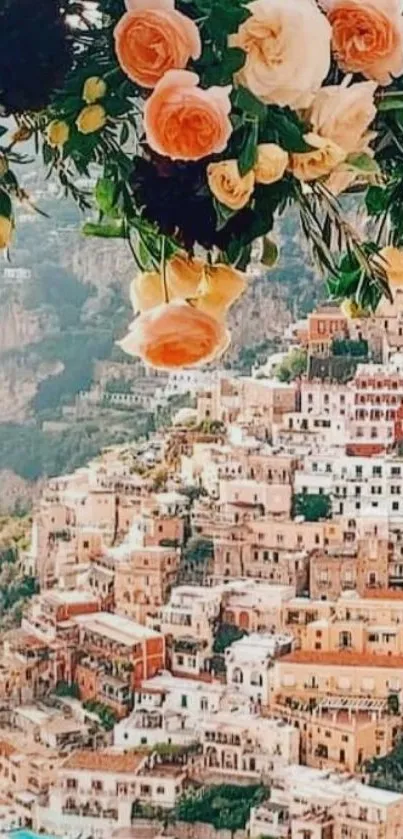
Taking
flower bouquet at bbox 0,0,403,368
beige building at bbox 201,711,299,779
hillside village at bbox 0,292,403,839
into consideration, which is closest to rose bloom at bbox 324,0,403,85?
flower bouquet at bbox 0,0,403,368

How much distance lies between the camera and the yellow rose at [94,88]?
2.46ft

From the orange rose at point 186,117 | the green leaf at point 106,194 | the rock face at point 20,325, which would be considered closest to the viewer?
the orange rose at point 186,117

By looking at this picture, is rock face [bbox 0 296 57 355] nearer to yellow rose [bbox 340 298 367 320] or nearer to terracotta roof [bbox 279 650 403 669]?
terracotta roof [bbox 279 650 403 669]

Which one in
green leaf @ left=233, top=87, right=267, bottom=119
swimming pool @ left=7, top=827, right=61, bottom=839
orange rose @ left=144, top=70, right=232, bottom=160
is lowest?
swimming pool @ left=7, top=827, right=61, bottom=839

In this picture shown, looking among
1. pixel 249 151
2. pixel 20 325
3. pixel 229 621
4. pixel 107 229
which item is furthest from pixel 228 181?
pixel 229 621

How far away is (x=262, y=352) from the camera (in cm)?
187

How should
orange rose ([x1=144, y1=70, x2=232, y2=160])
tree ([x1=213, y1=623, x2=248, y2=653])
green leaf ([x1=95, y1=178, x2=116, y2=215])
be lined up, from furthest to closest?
tree ([x1=213, y1=623, x2=248, y2=653]), green leaf ([x1=95, y1=178, x2=116, y2=215]), orange rose ([x1=144, y1=70, x2=232, y2=160])

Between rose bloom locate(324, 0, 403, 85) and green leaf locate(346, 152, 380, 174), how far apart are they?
0.13 ft

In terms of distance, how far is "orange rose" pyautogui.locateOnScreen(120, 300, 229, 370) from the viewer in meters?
0.76

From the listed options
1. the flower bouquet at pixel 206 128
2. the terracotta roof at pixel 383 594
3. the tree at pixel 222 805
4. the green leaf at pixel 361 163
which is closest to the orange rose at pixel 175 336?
the flower bouquet at pixel 206 128

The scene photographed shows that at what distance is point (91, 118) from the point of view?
2.48 ft

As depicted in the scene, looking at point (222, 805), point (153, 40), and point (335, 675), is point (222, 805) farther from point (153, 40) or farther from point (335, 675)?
point (153, 40)

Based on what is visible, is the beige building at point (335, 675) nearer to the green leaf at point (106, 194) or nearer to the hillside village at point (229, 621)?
the hillside village at point (229, 621)

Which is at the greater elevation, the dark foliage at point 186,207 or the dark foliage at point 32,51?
the dark foliage at point 32,51
